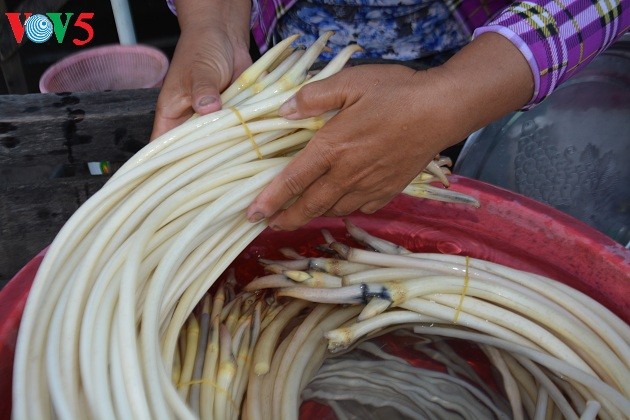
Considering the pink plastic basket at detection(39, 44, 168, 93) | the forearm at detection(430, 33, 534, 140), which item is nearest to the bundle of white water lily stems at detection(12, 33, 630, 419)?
the forearm at detection(430, 33, 534, 140)

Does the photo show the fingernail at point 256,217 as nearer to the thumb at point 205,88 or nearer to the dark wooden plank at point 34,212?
the thumb at point 205,88

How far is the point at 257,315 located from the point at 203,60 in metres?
0.45

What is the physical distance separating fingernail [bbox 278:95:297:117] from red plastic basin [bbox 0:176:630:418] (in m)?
0.36

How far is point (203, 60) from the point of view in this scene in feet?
3.44

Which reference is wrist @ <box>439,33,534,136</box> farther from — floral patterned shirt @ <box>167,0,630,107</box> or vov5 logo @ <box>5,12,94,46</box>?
vov5 logo @ <box>5,12,94,46</box>

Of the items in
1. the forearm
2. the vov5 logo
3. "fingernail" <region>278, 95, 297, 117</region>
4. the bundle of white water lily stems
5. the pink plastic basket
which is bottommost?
the bundle of white water lily stems

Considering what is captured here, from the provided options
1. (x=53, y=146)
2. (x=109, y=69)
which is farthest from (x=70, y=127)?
(x=109, y=69)

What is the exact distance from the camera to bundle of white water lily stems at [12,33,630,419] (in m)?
0.75

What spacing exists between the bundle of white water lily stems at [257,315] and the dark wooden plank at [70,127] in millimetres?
465

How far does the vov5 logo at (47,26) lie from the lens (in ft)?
7.59

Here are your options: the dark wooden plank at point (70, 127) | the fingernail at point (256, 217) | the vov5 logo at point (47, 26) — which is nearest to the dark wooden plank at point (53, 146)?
the dark wooden plank at point (70, 127)

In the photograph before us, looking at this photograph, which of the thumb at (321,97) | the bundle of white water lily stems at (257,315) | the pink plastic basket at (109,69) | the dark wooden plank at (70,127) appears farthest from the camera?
the pink plastic basket at (109,69)

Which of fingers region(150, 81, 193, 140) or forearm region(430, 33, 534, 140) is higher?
fingers region(150, 81, 193, 140)

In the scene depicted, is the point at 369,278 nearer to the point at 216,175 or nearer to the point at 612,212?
the point at 216,175
